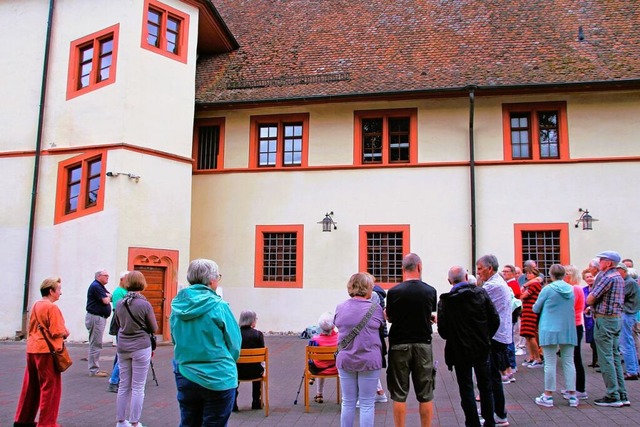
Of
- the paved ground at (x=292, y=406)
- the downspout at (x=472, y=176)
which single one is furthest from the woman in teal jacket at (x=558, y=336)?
the downspout at (x=472, y=176)

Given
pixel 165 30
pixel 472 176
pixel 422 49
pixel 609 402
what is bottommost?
pixel 609 402

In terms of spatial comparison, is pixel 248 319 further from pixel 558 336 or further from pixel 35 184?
pixel 35 184

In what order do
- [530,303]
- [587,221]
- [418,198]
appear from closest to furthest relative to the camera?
[530,303] → [587,221] → [418,198]

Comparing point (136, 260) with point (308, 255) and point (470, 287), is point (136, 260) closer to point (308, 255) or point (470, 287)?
point (308, 255)

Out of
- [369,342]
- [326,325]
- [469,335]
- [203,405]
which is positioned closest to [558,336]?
[469,335]

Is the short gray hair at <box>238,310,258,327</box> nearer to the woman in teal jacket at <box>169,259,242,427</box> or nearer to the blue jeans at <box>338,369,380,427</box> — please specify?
the blue jeans at <box>338,369,380,427</box>

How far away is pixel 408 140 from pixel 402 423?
43.6 feet

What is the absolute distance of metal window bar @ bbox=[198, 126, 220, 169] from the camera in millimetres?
19516

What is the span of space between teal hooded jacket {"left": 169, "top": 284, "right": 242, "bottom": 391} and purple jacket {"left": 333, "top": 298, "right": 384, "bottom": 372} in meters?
1.45

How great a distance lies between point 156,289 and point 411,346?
12.0 m

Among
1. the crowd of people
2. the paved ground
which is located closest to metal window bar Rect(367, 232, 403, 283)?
the paved ground

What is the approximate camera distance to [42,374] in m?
6.42

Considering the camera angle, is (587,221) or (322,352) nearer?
(322,352)

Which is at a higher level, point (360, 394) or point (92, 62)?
point (92, 62)
